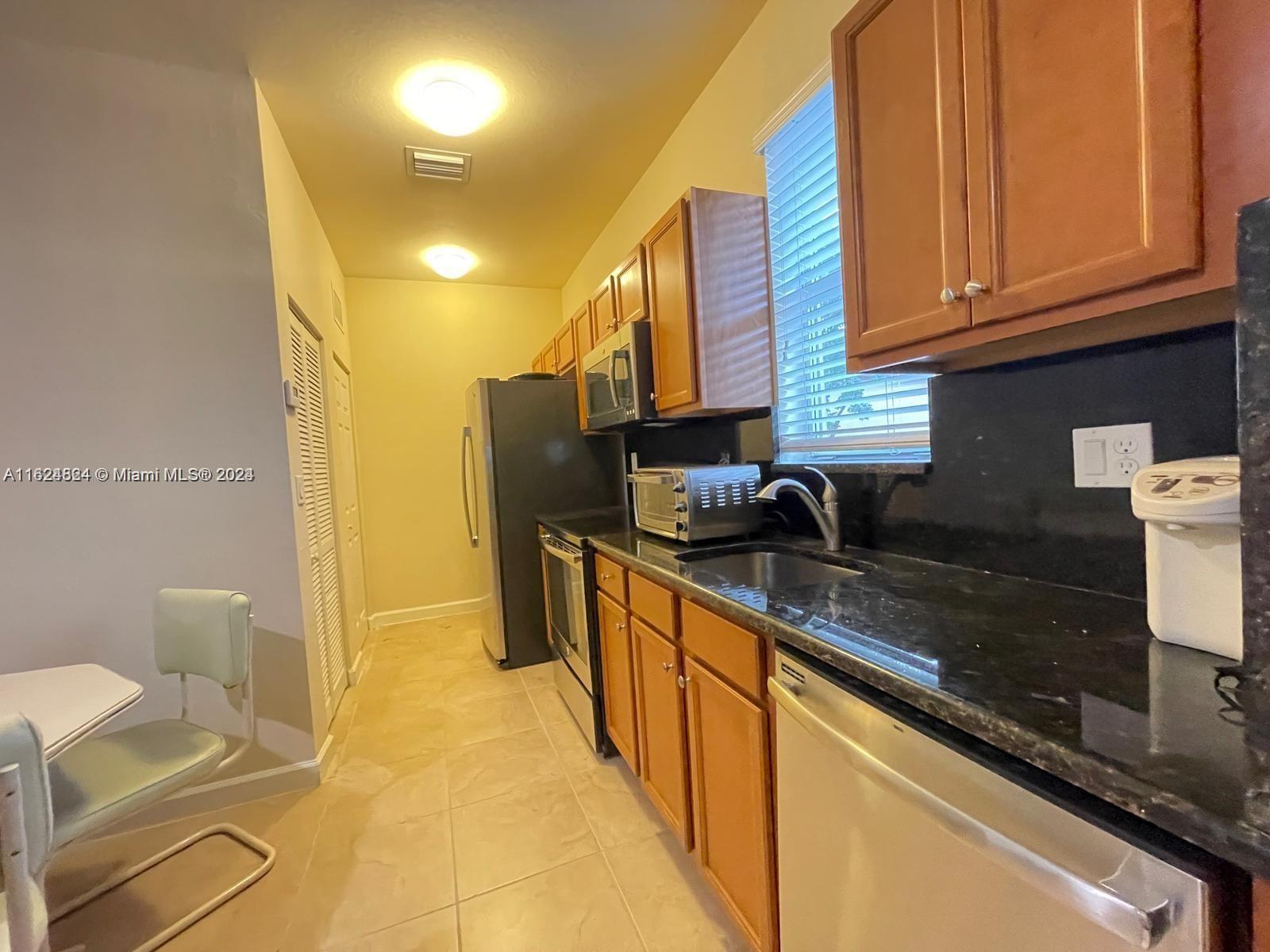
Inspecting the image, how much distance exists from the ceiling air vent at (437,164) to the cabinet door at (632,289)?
0.96 metres

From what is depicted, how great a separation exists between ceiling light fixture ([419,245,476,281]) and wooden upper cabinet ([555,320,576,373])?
2.78 feet

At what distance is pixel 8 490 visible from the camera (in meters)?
1.85

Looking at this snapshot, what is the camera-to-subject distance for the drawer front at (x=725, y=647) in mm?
1107

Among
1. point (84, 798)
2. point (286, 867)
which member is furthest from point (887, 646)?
point (286, 867)

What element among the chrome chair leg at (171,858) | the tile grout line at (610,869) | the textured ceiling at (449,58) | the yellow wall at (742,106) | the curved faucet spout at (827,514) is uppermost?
the textured ceiling at (449,58)

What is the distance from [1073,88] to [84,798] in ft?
8.13

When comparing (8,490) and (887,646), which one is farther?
(8,490)

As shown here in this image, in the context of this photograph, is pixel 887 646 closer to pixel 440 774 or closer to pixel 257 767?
pixel 440 774

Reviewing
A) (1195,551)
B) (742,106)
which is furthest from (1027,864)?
(742,106)

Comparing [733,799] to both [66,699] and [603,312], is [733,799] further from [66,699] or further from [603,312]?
[603,312]

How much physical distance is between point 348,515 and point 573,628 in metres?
1.98

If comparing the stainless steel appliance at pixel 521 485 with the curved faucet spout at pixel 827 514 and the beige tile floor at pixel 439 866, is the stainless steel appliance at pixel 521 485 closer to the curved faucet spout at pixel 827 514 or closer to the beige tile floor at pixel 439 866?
the beige tile floor at pixel 439 866

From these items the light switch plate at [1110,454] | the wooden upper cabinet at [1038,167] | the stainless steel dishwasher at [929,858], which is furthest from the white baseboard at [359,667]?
the light switch plate at [1110,454]

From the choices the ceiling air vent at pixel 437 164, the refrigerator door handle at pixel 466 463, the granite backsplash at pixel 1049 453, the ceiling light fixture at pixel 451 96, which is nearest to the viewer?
the granite backsplash at pixel 1049 453
